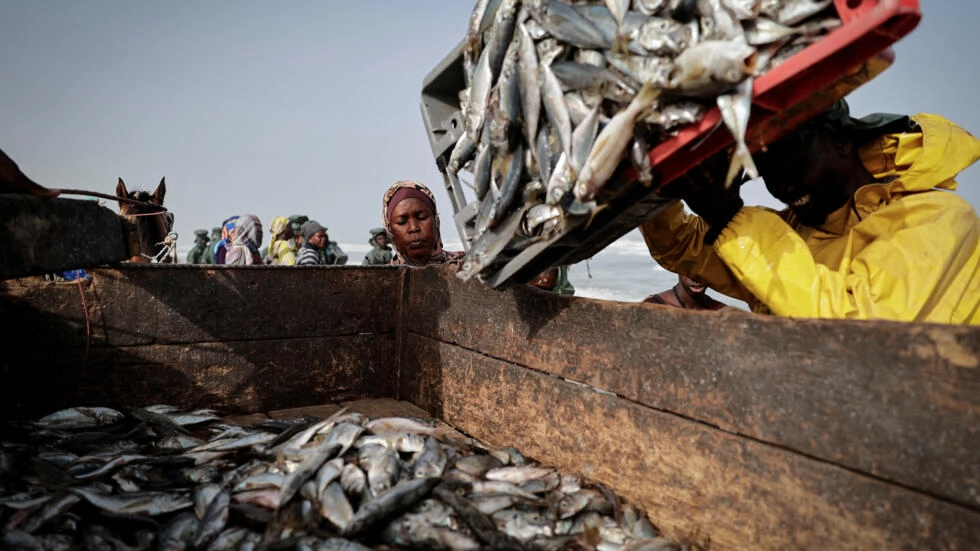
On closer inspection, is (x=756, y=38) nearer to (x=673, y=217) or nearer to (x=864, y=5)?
(x=864, y=5)

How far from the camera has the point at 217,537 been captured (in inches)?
93.1

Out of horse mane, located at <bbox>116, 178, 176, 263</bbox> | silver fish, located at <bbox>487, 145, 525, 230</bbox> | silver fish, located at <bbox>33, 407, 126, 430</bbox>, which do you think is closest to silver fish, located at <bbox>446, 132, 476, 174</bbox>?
silver fish, located at <bbox>487, 145, 525, 230</bbox>

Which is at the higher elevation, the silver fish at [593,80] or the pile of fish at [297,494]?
the silver fish at [593,80]

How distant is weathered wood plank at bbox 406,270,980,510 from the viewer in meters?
1.57

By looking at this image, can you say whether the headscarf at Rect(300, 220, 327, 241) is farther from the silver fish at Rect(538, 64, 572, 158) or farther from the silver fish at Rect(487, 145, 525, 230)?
the silver fish at Rect(538, 64, 572, 158)

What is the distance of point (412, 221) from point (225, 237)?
7.33m

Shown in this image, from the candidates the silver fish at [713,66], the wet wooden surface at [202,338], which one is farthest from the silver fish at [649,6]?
the wet wooden surface at [202,338]

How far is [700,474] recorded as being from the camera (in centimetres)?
223

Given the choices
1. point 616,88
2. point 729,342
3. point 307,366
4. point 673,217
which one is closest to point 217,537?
point 307,366

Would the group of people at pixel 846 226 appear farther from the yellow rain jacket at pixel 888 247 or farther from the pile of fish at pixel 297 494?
the pile of fish at pixel 297 494

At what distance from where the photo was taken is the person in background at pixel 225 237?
1067cm

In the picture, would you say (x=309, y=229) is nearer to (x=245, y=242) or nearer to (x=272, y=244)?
(x=245, y=242)

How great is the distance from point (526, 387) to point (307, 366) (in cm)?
195

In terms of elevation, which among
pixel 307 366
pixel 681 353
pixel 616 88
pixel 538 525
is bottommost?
pixel 538 525
